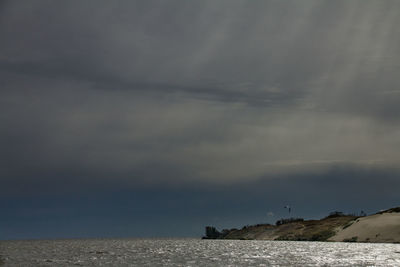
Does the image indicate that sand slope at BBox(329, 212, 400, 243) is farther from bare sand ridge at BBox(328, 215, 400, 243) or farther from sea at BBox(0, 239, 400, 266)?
sea at BBox(0, 239, 400, 266)

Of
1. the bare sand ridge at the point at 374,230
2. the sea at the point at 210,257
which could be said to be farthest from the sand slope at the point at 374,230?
the sea at the point at 210,257

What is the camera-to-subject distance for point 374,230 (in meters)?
143

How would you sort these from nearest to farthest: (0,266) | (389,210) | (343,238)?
(0,266) < (343,238) < (389,210)

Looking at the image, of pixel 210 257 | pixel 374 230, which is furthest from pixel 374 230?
pixel 210 257

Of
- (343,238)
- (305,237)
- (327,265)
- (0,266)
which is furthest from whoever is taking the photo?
(305,237)

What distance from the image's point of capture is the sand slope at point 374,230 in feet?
444

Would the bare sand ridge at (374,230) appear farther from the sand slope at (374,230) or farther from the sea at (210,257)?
the sea at (210,257)

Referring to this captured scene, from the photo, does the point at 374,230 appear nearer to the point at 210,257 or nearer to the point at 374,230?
the point at 374,230

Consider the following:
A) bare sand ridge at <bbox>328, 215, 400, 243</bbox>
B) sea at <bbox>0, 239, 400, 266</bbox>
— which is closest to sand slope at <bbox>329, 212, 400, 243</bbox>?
bare sand ridge at <bbox>328, 215, 400, 243</bbox>

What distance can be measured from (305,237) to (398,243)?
62231 mm

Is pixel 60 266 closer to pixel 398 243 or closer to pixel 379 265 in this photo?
pixel 379 265

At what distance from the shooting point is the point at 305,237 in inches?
7426

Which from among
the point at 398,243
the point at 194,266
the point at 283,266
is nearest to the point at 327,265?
the point at 283,266

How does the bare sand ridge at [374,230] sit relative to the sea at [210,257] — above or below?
above
